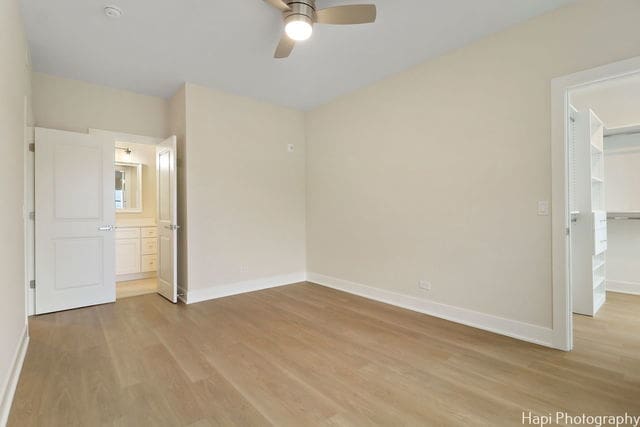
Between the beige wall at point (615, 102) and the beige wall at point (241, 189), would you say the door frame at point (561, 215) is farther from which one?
the beige wall at point (241, 189)

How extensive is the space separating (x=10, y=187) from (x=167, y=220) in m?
2.06

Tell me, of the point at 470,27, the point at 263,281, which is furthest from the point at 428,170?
the point at 263,281

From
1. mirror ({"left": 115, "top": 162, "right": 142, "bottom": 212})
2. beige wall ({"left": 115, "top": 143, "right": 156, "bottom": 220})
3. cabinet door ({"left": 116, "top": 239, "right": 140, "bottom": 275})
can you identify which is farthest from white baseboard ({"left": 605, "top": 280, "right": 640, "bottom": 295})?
mirror ({"left": 115, "top": 162, "right": 142, "bottom": 212})

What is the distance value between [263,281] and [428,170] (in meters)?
2.76

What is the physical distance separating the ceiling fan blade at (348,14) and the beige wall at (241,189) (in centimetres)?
226

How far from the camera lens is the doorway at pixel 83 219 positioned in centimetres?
346

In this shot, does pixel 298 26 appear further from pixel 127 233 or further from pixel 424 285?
pixel 127 233

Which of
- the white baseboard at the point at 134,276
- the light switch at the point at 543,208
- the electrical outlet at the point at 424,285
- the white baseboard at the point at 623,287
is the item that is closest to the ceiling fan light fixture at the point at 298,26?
the light switch at the point at 543,208

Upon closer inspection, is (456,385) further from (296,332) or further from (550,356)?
(296,332)

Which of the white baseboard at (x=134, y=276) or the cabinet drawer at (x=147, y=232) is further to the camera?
the cabinet drawer at (x=147, y=232)

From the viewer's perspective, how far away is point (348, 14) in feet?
7.45

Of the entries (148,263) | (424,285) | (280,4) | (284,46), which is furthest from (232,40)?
(148,263)

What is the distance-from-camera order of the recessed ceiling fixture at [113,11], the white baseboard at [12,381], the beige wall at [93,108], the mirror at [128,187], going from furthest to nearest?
the mirror at [128,187]
the beige wall at [93,108]
the recessed ceiling fixture at [113,11]
the white baseboard at [12,381]

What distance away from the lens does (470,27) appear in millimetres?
2744
